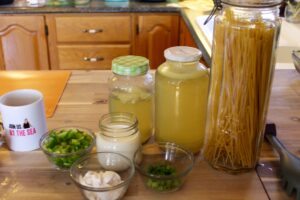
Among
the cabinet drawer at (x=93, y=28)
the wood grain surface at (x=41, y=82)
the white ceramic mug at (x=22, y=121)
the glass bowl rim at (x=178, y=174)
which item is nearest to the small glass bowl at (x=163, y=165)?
the glass bowl rim at (x=178, y=174)

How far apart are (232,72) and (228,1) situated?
0.43ft

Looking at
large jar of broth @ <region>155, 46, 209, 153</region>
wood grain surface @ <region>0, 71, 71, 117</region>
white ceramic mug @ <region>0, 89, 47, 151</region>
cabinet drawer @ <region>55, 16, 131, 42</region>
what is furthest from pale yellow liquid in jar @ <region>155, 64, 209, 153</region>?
cabinet drawer @ <region>55, 16, 131, 42</region>

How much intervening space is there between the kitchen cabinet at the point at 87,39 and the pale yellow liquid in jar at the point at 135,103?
172cm

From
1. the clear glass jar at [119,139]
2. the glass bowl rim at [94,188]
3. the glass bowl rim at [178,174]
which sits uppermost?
the clear glass jar at [119,139]

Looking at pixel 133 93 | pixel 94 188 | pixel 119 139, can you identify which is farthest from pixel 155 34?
pixel 94 188

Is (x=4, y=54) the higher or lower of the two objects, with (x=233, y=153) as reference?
lower

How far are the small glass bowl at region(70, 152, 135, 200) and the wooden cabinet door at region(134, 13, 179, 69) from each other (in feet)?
6.11

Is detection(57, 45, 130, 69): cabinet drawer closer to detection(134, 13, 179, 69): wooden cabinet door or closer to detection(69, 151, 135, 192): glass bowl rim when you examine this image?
detection(134, 13, 179, 69): wooden cabinet door

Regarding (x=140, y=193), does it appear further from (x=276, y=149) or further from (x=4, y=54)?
(x=4, y=54)

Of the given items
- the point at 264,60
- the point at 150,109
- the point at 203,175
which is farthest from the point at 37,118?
the point at 264,60

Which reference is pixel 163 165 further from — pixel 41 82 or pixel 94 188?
pixel 41 82

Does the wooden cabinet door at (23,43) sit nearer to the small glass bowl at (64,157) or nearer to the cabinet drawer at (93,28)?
the cabinet drawer at (93,28)

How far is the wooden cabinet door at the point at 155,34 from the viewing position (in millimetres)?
2537

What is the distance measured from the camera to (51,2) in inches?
101
